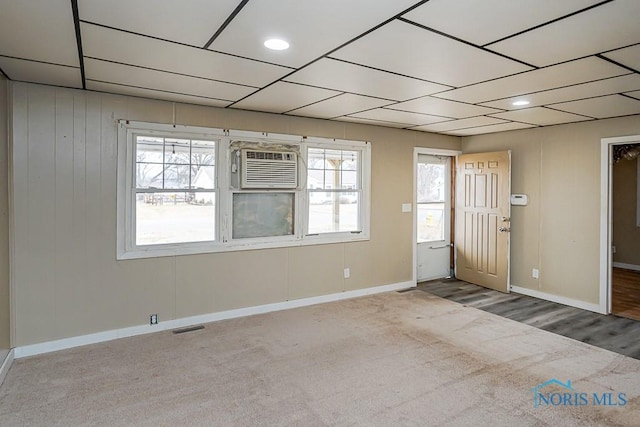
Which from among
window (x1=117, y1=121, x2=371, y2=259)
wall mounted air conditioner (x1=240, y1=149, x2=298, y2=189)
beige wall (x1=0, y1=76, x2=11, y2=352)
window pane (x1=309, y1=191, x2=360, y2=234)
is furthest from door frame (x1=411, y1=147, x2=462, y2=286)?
beige wall (x1=0, y1=76, x2=11, y2=352)

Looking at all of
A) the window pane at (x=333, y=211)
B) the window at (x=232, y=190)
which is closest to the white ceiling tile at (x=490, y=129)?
the window at (x=232, y=190)

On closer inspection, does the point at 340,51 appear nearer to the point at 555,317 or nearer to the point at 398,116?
the point at 398,116

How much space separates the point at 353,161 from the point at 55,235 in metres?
3.49

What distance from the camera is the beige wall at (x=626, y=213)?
23.1 feet

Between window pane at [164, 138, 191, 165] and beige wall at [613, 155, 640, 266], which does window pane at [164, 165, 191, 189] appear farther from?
beige wall at [613, 155, 640, 266]

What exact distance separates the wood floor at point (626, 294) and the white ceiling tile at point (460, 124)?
8.94ft

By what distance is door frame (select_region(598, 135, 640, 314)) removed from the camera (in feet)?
14.9

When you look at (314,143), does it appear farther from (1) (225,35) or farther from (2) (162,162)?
(1) (225,35)

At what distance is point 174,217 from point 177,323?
111 cm

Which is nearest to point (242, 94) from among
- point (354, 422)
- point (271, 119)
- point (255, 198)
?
point (271, 119)

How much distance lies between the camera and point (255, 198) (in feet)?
14.8

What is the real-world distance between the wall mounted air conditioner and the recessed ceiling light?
2.05 m

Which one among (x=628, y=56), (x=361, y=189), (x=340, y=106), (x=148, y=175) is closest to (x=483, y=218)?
(x=361, y=189)

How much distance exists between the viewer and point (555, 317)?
445 centimetres
